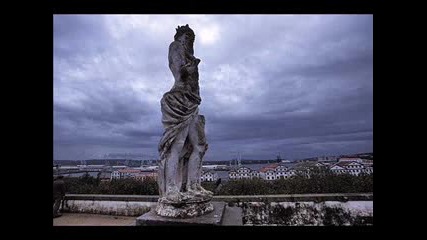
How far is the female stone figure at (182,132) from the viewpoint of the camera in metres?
4.85

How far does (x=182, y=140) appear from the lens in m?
4.95

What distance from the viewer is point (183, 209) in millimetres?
4621

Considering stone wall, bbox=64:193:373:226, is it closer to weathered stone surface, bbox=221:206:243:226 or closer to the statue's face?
weathered stone surface, bbox=221:206:243:226

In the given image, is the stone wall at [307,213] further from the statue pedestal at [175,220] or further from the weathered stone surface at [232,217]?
the statue pedestal at [175,220]

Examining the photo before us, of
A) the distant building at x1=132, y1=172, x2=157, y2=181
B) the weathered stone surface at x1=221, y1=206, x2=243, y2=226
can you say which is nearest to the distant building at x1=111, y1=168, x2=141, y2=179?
the distant building at x1=132, y1=172, x2=157, y2=181

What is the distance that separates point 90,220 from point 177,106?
15.6ft

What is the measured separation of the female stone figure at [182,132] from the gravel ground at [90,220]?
130 inches

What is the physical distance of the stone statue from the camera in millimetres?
4730

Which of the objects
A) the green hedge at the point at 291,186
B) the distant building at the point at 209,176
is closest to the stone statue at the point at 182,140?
the distant building at the point at 209,176

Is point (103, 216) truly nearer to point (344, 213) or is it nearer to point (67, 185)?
point (67, 185)

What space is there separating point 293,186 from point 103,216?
4623mm

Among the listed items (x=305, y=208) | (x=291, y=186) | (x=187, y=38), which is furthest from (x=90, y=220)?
(x=187, y=38)

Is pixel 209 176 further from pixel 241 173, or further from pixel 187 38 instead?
pixel 187 38
